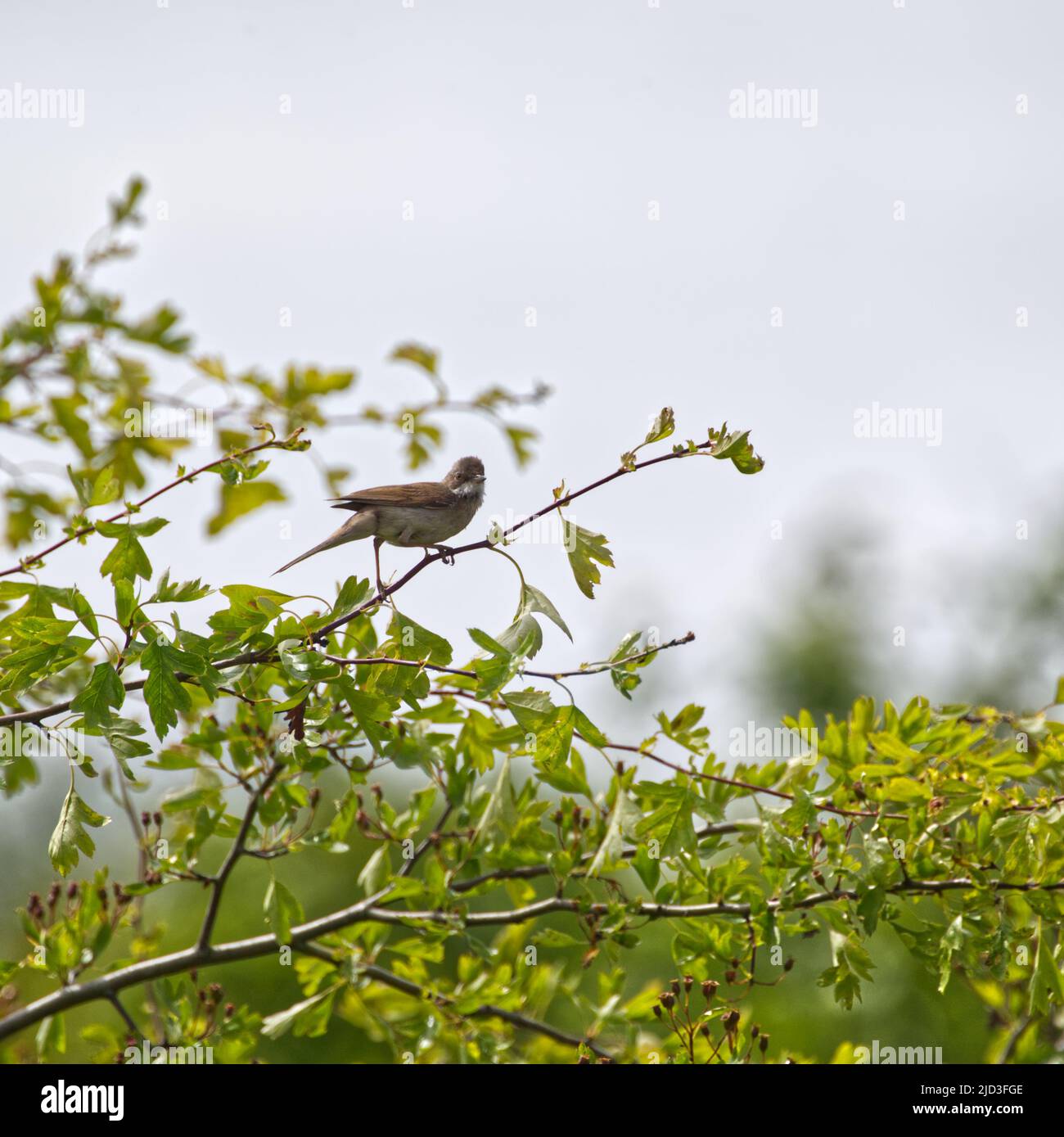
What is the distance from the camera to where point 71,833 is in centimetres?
393

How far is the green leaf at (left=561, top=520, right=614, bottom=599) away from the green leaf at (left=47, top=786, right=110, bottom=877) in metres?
1.79

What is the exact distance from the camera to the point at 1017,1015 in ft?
21.0

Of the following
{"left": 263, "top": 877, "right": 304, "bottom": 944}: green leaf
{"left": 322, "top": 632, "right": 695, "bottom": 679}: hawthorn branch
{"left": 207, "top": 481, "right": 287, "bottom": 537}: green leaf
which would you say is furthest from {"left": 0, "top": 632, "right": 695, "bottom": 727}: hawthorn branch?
{"left": 207, "top": 481, "right": 287, "bottom": 537}: green leaf

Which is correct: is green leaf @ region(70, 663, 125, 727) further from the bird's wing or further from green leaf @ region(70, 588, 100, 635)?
the bird's wing

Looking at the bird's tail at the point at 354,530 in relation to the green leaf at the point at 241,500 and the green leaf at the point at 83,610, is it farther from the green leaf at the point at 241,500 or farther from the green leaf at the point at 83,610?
the green leaf at the point at 83,610

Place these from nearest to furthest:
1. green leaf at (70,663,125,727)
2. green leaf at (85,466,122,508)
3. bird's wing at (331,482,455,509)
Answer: green leaf at (70,663,125,727)
green leaf at (85,466,122,508)
bird's wing at (331,482,455,509)

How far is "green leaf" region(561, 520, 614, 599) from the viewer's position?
3.93m

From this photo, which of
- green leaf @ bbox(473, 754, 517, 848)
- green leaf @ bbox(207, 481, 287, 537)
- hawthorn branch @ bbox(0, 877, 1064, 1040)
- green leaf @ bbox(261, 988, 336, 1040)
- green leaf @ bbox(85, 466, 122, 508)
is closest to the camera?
green leaf @ bbox(85, 466, 122, 508)

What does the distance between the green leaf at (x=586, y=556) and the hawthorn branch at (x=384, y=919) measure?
4.58 ft

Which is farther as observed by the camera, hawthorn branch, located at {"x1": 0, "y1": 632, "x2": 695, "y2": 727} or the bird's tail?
the bird's tail

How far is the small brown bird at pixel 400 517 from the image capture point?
5.49 meters

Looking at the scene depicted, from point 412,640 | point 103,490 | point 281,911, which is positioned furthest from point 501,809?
point 103,490
